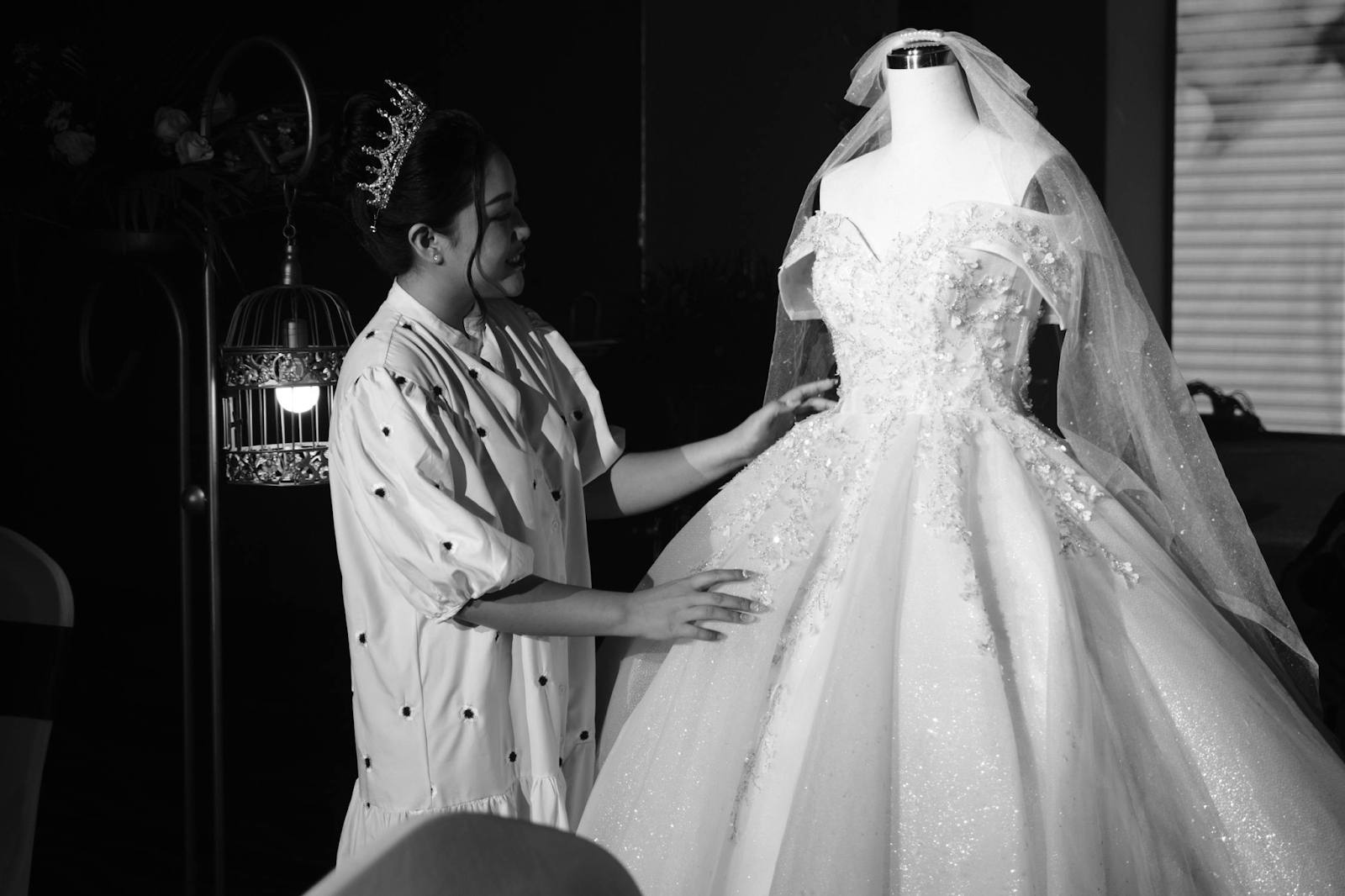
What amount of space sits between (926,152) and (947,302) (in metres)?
A: 0.19

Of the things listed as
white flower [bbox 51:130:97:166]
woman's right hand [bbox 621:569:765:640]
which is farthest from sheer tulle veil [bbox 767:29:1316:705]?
white flower [bbox 51:130:97:166]

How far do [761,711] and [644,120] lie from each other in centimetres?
359

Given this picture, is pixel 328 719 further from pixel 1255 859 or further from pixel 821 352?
pixel 1255 859

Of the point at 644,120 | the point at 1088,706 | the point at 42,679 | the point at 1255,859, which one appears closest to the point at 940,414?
the point at 1088,706

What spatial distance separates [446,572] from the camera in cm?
133

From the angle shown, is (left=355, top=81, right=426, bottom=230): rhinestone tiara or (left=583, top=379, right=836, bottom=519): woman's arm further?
(left=583, top=379, right=836, bottom=519): woman's arm

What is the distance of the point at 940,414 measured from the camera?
1494mm

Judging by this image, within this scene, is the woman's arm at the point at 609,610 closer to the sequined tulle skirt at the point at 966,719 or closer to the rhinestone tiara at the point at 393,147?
the sequined tulle skirt at the point at 966,719

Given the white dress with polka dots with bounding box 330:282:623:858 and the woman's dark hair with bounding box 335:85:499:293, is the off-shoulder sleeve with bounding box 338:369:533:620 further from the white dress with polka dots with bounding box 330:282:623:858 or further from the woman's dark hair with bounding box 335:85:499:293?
the woman's dark hair with bounding box 335:85:499:293

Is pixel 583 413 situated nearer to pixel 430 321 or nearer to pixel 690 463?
pixel 690 463

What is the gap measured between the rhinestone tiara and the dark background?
1925 millimetres

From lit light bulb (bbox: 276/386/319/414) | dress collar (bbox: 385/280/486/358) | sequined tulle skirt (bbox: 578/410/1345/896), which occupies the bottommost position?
sequined tulle skirt (bbox: 578/410/1345/896)

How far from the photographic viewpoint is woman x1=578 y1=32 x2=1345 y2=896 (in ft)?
3.95

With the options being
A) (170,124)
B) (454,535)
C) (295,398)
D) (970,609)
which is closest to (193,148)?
(170,124)
